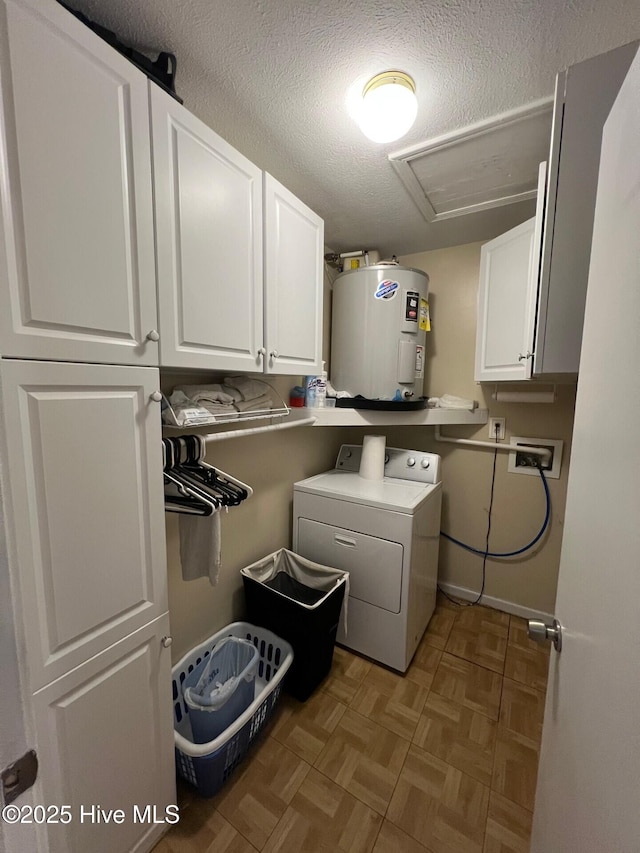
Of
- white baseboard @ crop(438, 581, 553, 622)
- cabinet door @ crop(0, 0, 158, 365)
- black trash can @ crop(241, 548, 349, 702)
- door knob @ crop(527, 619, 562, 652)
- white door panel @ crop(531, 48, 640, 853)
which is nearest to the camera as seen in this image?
white door panel @ crop(531, 48, 640, 853)

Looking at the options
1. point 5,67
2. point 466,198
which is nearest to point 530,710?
point 466,198

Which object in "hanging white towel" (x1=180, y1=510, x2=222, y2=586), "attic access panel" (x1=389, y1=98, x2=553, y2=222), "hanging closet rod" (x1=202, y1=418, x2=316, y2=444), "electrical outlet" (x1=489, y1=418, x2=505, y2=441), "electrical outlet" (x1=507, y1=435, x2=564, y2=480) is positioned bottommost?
"hanging white towel" (x1=180, y1=510, x2=222, y2=586)

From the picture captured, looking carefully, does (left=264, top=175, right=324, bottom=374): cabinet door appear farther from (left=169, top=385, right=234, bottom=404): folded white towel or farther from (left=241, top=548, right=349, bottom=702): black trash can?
(left=241, top=548, right=349, bottom=702): black trash can

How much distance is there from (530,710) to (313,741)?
3.37 ft

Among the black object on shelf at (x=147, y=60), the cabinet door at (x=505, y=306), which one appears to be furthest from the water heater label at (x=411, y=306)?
the black object on shelf at (x=147, y=60)

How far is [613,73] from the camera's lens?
88 centimetres

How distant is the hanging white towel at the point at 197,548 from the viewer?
116 centimetres

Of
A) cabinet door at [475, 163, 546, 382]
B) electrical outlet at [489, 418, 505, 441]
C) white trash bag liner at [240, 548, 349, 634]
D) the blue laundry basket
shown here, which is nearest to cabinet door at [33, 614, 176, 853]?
the blue laundry basket

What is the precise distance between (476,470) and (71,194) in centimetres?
240

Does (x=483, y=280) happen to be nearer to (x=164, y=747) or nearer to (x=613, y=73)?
(x=613, y=73)

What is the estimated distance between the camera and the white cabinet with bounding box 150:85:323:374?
3.02ft

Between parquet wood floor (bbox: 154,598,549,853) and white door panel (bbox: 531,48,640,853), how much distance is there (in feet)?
1.88

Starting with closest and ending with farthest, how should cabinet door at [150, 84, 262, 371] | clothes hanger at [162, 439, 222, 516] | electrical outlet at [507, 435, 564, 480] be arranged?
1. cabinet door at [150, 84, 262, 371]
2. clothes hanger at [162, 439, 222, 516]
3. electrical outlet at [507, 435, 564, 480]

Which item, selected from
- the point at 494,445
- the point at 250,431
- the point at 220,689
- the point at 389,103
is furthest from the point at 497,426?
the point at 220,689
